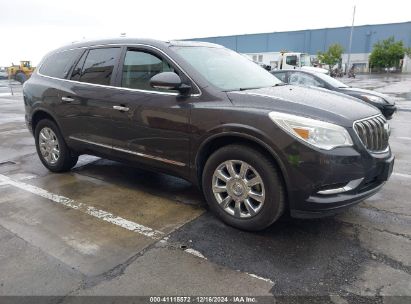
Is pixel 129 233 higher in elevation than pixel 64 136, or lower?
lower

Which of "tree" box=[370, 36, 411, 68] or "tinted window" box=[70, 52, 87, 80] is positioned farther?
"tree" box=[370, 36, 411, 68]

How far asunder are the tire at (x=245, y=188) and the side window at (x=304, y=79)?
266 inches

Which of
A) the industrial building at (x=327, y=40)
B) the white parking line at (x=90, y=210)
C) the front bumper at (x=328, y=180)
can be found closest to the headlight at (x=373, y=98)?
the front bumper at (x=328, y=180)

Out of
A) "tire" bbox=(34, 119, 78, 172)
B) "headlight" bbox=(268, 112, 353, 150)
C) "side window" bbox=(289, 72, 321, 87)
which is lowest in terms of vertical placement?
"tire" bbox=(34, 119, 78, 172)

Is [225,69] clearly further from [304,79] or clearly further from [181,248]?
[304,79]

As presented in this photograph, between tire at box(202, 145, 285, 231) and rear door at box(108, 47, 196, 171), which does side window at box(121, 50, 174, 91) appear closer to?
rear door at box(108, 47, 196, 171)

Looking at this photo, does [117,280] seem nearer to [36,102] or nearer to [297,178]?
[297,178]

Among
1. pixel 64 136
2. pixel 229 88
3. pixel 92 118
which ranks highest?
pixel 229 88

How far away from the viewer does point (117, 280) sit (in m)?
2.80

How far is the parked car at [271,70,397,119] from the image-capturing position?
898 centimetres

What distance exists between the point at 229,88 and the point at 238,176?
0.93 metres

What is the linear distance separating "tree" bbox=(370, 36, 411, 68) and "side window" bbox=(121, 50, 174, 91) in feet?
185

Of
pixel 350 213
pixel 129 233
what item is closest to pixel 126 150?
pixel 129 233

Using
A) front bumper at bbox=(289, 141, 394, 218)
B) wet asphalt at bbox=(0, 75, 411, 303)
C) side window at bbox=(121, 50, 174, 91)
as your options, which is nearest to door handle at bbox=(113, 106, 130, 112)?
side window at bbox=(121, 50, 174, 91)
